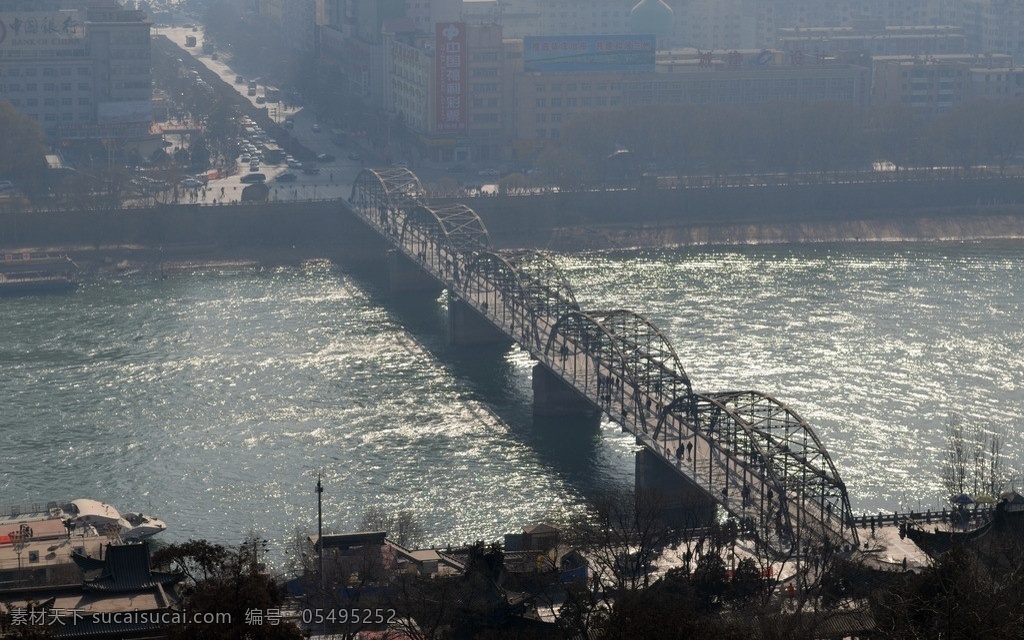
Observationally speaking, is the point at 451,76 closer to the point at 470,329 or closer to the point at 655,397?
the point at 470,329

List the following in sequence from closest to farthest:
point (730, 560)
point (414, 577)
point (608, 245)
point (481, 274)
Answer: point (414, 577) → point (730, 560) → point (481, 274) → point (608, 245)

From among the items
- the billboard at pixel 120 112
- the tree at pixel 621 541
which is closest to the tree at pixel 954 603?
the tree at pixel 621 541

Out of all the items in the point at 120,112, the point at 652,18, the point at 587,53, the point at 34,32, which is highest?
the point at 652,18

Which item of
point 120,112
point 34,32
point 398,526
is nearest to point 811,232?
point 120,112

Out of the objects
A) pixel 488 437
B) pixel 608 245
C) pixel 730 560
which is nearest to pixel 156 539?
pixel 488 437

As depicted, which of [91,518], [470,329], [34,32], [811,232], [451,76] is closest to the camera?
[91,518]

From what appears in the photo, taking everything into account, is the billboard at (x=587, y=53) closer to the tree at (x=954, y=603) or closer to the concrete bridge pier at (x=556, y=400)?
the concrete bridge pier at (x=556, y=400)

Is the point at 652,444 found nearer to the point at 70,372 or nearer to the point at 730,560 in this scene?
the point at 730,560
